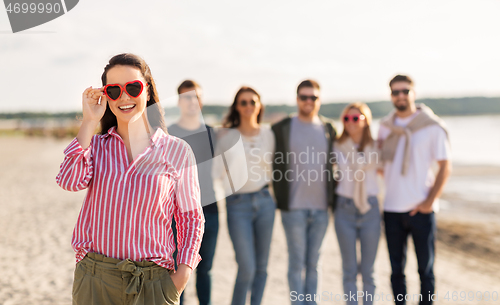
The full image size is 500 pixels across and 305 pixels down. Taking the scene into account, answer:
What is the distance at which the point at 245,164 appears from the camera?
3717 millimetres

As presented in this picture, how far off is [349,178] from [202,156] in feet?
4.90

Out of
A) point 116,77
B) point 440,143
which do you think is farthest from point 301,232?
point 116,77

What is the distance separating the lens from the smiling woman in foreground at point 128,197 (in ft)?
6.03

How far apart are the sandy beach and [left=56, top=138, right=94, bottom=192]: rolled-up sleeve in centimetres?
346

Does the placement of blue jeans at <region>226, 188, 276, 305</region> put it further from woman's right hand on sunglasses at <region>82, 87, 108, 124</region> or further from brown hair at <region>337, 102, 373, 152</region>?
Answer: woman's right hand on sunglasses at <region>82, 87, 108, 124</region>

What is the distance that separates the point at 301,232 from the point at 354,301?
2.85 feet

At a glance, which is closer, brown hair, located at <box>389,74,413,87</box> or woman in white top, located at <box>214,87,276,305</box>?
woman in white top, located at <box>214,87,276,305</box>

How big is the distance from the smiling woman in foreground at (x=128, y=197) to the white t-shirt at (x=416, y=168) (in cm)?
255

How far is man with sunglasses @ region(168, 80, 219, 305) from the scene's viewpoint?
3.59 metres

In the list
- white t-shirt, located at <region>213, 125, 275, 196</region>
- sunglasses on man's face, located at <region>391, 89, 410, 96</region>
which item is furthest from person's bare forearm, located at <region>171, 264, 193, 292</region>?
sunglasses on man's face, located at <region>391, 89, 410, 96</region>

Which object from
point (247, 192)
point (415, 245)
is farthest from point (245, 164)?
point (415, 245)

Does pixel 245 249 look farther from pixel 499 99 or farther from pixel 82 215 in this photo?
pixel 499 99

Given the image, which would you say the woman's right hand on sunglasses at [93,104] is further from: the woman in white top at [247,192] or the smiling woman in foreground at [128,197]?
the woman in white top at [247,192]

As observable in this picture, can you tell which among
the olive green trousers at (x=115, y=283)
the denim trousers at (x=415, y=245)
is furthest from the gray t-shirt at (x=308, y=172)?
the olive green trousers at (x=115, y=283)
